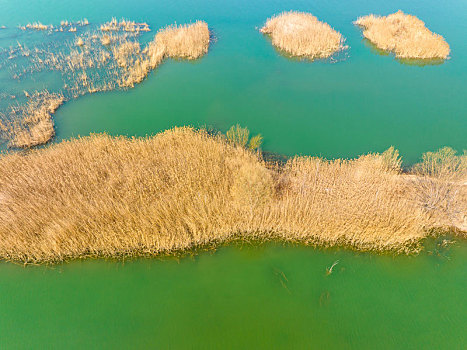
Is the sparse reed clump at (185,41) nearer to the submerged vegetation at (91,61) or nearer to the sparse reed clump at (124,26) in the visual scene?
the submerged vegetation at (91,61)

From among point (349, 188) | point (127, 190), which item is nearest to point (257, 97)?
point (349, 188)

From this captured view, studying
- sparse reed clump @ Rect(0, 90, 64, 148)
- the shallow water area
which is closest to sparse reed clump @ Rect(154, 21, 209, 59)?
sparse reed clump @ Rect(0, 90, 64, 148)

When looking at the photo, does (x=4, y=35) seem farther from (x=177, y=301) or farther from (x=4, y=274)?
(x=177, y=301)

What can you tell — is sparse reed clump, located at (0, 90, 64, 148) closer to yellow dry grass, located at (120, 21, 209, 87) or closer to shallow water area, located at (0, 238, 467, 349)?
yellow dry grass, located at (120, 21, 209, 87)

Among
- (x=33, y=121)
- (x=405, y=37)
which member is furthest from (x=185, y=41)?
(x=405, y=37)

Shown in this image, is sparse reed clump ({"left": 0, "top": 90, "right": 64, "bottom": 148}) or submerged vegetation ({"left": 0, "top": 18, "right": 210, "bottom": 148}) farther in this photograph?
submerged vegetation ({"left": 0, "top": 18, "right": 210, "bottom": 148})

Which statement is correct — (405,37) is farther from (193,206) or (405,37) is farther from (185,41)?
(193,206)
